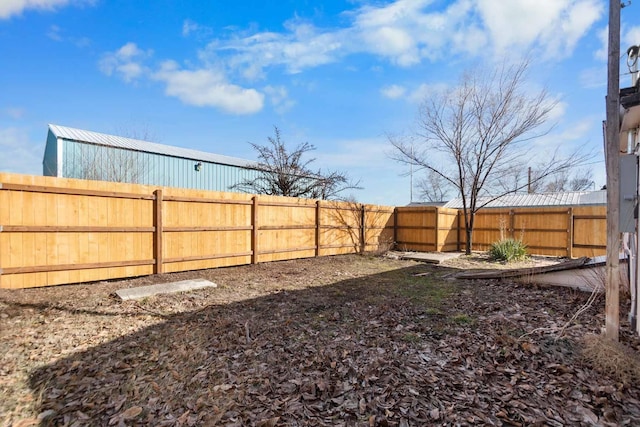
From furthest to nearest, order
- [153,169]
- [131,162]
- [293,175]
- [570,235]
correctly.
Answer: [293,175], [153,169], [131,162], [570,235]

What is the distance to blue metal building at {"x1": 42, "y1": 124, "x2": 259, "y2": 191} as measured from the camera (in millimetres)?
10344

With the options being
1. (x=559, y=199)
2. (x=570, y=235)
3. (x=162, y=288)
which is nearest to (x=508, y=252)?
(x=570, y=235)

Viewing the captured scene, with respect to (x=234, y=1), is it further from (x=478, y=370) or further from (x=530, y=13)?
(x=478, y=370)

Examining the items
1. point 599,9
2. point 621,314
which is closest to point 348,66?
point 599,9

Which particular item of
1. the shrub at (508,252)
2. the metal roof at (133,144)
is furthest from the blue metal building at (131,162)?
the shrub at (508,252)

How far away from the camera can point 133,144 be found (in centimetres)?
1184

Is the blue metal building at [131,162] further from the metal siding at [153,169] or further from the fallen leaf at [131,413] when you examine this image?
the fallen leaf at [131,413]

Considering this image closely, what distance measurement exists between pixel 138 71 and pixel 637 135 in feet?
32.0

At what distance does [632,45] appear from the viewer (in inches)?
130

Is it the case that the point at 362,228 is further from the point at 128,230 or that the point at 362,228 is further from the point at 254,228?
the point at 128,230

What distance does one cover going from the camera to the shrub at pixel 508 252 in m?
8.69

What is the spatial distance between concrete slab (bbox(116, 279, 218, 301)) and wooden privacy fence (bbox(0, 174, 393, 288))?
3.08 feet

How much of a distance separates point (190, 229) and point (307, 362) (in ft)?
14.8

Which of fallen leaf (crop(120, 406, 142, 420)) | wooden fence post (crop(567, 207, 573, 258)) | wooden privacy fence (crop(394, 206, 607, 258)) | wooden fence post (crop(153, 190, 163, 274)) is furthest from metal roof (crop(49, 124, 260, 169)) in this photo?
wooden fence post (crop(567, 207, 573, 258))
